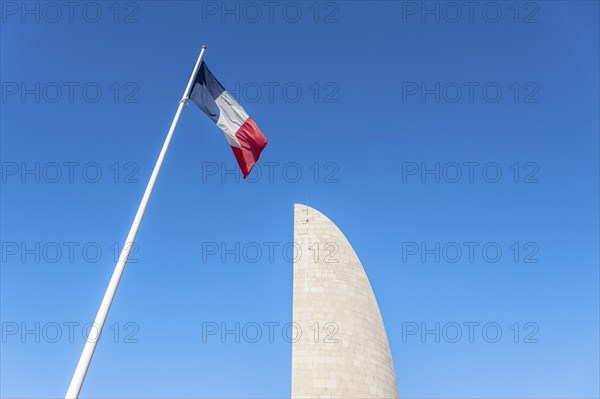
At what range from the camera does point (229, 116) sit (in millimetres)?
11273

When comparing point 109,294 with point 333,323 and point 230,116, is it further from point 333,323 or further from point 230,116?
point 333,323

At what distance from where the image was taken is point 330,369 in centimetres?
1788

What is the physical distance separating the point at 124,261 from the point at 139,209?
4.31 ft

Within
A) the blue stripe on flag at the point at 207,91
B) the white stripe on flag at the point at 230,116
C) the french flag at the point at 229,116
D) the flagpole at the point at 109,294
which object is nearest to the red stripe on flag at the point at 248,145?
the french flag at the point at 229,116

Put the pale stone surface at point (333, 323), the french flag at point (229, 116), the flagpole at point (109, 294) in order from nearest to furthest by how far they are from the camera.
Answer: the flagpole at point (109, 294), the french flag at point (229, 116), the pale stone surface at point (333, 323)

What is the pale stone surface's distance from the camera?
17781 millimetres

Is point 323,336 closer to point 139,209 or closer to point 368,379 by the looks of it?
Answer: point 368,379

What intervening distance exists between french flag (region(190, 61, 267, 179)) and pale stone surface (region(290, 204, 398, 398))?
10080mm

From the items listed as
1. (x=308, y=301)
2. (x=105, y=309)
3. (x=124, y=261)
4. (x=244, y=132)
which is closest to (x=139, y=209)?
(x=124, y=261)

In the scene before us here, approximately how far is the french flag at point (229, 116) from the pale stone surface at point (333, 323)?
33.1 ft

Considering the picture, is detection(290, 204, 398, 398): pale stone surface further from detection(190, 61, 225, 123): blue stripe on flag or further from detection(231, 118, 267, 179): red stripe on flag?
detection(190, 61, 225, 123): blue stripe on flag

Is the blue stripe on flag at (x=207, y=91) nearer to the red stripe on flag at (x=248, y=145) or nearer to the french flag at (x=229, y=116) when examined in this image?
the french flag at (x=229, y=116)

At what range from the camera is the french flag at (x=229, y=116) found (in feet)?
36.7

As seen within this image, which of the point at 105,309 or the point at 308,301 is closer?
the point at 105,309
